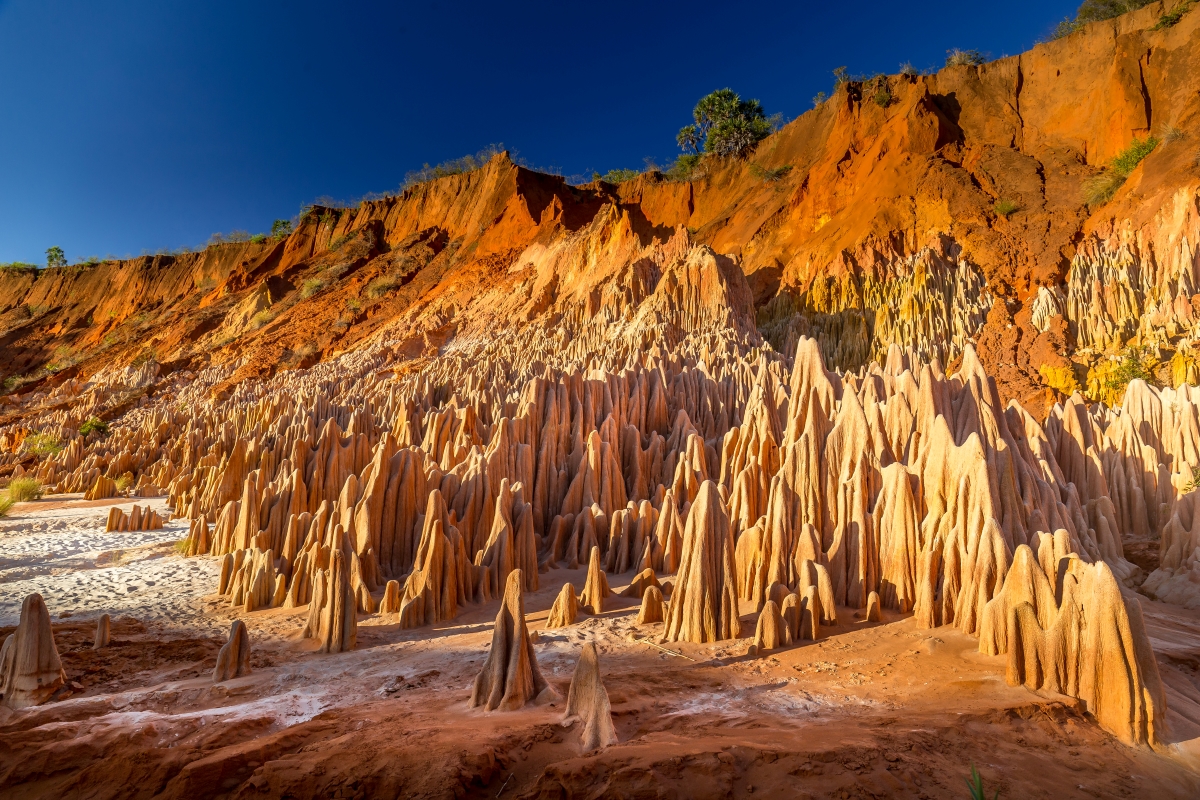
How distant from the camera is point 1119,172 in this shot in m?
20.8

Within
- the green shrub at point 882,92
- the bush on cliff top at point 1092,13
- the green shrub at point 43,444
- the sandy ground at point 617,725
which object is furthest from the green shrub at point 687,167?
the sandy ground at point 617,725

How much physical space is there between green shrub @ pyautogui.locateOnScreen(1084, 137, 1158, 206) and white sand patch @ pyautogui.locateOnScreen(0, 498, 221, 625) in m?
27.8

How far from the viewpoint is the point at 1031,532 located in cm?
683

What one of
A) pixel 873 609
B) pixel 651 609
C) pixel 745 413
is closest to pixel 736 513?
pixel 651 609

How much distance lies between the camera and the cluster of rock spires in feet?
16.4

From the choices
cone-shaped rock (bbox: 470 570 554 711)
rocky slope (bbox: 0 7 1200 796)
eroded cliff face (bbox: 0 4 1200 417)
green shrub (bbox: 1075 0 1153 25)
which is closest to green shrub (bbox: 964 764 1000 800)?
rocky slope (bbox: 0 7 1200 796)

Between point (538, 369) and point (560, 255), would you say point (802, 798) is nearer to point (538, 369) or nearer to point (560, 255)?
point (538, 369)

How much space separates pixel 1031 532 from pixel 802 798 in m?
5.56

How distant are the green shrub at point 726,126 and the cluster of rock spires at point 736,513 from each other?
23.3 meters

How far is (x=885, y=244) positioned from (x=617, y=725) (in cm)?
2380

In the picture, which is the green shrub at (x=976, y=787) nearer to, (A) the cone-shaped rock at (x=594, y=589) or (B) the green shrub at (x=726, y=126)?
(A) the cone-shaped rock at (x=594, y=589)

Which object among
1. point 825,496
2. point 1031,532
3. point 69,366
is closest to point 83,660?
point 825,496

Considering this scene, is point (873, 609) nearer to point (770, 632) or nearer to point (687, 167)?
point (770, 632)

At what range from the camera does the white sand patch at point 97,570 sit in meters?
9.35
